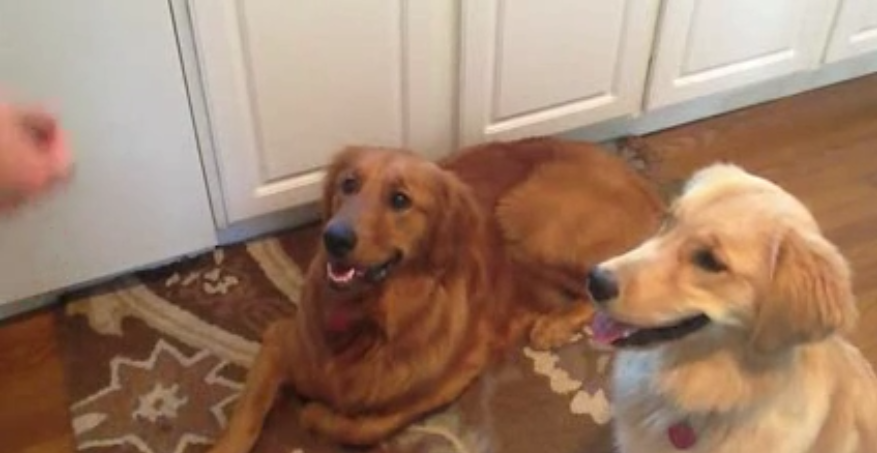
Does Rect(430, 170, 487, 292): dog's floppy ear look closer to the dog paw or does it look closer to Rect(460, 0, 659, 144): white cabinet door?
the dog paw

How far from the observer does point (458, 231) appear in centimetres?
172

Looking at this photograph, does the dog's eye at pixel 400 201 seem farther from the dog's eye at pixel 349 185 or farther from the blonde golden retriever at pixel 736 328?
the blonde golden retriever at pixel 736 328

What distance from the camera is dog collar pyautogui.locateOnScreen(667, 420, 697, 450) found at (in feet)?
4.39

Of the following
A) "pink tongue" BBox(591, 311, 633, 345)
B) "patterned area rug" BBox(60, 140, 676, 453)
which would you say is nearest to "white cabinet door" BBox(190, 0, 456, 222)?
"patterned area rug" BBox(60, 140, 676, 453)

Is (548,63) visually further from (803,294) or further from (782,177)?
(803,294)

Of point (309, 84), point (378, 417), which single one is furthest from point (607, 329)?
point (309, 84)

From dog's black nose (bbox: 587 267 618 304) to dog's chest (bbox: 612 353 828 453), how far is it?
0.55ft

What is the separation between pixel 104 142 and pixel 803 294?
135 centimetres

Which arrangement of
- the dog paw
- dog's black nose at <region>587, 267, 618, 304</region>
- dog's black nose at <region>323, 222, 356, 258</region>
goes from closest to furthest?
dog's black nose at <region>587, 267, 618, 304</region> < dog's black nose at <region>323, 222, 356, 258</region> < the dog paw

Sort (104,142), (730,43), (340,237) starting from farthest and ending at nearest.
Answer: (730,43), (104,142), (340,237)

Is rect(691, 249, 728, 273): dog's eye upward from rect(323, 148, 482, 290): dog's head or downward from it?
upward

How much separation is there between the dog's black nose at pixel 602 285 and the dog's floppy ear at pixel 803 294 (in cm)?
18

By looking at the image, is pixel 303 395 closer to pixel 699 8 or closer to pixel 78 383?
pixel 78 383

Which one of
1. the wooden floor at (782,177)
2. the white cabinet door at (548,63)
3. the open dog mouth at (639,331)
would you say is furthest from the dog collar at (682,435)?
the white cabinet door at (548,63)
